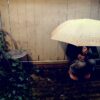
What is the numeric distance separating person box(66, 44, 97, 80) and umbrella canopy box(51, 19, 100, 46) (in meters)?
0.59

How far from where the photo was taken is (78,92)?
631 centimetres

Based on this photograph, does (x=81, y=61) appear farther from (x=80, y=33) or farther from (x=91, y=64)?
(x=80, y=33)

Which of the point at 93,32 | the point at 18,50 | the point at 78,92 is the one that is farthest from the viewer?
the point at 18,50

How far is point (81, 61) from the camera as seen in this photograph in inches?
249

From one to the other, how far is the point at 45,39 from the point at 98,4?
153cm

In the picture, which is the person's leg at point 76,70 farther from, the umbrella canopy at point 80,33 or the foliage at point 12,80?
the foliage at point 12,80

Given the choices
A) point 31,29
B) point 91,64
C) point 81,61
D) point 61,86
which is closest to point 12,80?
point 61,86

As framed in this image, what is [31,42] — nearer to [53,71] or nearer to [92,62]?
[53,71]

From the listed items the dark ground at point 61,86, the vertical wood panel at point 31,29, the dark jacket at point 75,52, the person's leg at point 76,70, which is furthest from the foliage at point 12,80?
the dark jacket at point 75,52

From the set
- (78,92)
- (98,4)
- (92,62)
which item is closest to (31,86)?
(78,92)

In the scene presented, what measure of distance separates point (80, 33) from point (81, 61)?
0.92 m

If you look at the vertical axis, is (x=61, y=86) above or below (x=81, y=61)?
below

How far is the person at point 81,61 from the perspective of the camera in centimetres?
631

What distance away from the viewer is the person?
631 cm
